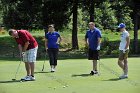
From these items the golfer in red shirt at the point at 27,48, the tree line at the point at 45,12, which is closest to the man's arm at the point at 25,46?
the golfer in red shirt at the point at 27,48

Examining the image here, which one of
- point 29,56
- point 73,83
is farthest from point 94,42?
point 73,83

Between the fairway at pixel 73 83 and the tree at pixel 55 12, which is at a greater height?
the tree at pixel 55 12

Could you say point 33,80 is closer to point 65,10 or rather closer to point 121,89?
point 121,89

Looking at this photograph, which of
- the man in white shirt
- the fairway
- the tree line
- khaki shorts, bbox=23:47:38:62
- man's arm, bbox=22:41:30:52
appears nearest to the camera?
the fairway

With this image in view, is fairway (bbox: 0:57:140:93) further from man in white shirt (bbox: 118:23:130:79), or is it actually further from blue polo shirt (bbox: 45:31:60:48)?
blue polo shirt (bbox: 45:31:60:48)

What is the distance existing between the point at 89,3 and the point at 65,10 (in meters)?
2.00

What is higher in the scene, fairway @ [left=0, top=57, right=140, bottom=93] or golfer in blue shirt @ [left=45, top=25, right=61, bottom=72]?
golfer in blue shirt @ [left=45, top=25, right=61, bottom=72]

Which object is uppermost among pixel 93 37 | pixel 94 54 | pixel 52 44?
pixel 93 37

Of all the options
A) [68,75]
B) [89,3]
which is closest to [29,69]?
[68,75]

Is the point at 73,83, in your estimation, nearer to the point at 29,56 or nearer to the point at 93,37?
the point at 29,56

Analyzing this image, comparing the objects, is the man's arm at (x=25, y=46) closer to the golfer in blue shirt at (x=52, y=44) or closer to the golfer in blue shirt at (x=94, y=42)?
the golfer in blue shirt at (x=94, y=42)

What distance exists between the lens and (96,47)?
57.6 feet

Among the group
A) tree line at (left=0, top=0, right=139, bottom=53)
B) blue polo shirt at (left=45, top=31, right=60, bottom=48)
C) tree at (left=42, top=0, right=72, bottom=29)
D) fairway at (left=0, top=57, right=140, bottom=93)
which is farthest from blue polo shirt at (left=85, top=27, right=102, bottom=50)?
tree at (left=42, top=0, right=72, bottom=29)

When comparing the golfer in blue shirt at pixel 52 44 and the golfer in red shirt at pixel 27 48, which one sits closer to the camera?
the golfer in red shirt at pixel 27 48
